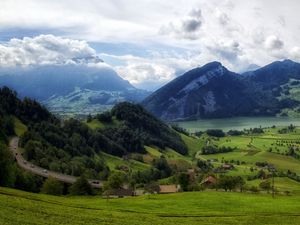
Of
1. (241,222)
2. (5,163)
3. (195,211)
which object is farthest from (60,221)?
(5,163)

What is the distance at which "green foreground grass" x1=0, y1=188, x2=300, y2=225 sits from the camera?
53.1m

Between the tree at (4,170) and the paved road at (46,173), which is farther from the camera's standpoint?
the paved road at (46,173)

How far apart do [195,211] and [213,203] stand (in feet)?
43.9

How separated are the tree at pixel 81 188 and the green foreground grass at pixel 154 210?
133ft

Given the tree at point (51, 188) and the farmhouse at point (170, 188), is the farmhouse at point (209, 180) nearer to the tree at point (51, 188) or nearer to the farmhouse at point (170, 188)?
the farmhouse at point (170, 188)

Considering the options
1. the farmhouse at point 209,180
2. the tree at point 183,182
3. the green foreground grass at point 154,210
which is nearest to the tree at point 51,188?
the green foreground grass at point 154,210

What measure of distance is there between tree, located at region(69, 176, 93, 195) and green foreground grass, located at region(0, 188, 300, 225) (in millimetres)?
40557

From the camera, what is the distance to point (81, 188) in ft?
466

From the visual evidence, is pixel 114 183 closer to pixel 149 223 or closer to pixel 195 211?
pixel 195 211

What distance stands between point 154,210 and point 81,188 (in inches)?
2469

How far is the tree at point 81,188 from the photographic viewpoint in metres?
140

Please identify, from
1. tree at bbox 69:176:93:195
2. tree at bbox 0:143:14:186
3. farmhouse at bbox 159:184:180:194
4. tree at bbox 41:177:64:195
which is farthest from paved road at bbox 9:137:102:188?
tree at bbox 0:143:14:186

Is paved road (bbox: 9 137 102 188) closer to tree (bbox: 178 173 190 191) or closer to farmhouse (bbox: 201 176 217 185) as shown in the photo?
tree (bbox: 178 173 190 191)

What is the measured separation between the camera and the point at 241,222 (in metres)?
71.6
